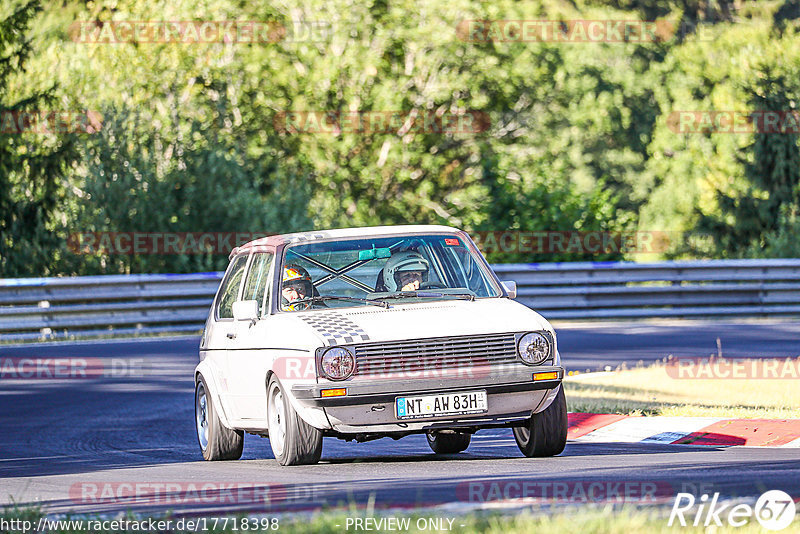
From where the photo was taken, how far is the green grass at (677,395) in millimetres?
11984

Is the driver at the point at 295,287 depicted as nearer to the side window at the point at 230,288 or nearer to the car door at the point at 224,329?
the car door at the point at 224,329

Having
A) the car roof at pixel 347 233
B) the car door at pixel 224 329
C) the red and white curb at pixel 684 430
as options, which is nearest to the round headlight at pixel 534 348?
the car roof at pixel 347 233

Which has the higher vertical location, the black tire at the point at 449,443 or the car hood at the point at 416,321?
the car hood at the point at 416,321

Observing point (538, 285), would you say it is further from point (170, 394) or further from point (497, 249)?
point (170, 394)

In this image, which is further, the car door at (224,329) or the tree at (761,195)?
the tree at (761,195)

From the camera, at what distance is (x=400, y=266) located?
1019 cm

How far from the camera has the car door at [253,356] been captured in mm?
9773

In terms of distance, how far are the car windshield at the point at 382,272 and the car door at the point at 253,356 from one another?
262 mm

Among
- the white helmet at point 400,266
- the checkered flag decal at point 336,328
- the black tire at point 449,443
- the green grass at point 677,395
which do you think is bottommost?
the green grass at point 677,395

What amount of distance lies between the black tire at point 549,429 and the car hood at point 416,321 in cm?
56

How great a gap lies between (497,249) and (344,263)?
21894 millimetres

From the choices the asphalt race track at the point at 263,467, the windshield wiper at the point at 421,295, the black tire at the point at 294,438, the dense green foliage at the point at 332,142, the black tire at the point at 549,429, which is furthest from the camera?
the dense green foliage at the point at 332,142

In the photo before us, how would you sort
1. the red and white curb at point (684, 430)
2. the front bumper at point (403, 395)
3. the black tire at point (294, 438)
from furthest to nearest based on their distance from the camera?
the red and white curb at point (684, 430) → the black tire at point (294, 438) → the front bumper at point (403, 395)

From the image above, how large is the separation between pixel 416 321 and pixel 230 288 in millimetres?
2608
